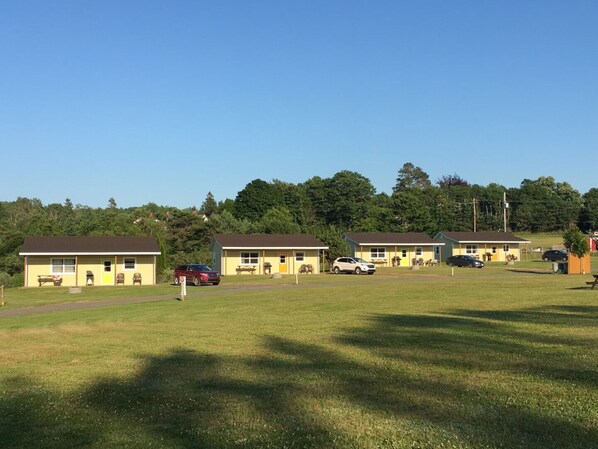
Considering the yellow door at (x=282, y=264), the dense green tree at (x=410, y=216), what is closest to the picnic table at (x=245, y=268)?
the yellow door at (x=282, y=264)

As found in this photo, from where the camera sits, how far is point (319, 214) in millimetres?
120125

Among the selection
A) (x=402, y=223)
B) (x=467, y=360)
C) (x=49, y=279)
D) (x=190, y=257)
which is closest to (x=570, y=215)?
(x=402, y=223)

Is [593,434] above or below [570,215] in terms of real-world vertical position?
below

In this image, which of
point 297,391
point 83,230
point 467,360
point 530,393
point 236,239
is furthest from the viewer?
point 83,230

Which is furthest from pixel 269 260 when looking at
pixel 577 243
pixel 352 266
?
pixel 577 243

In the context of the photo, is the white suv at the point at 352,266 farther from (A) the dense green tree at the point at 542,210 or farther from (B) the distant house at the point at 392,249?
(A) the dense green tree at the point at 542,210

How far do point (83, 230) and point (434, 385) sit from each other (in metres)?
73.3

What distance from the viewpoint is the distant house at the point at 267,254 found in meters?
55.8

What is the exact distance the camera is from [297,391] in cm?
740

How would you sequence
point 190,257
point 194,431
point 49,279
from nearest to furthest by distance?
point 194,431
point 49,279
point 190,257

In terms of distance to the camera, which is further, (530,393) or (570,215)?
(570,215)

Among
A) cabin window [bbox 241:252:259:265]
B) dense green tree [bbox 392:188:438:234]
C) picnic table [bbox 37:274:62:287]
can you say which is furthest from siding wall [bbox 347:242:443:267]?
picnic table [bbox 37:274:62:287]

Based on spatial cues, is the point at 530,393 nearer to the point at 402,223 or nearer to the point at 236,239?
the point at 236,239

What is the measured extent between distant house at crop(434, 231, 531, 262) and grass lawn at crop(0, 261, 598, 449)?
2467 inches
